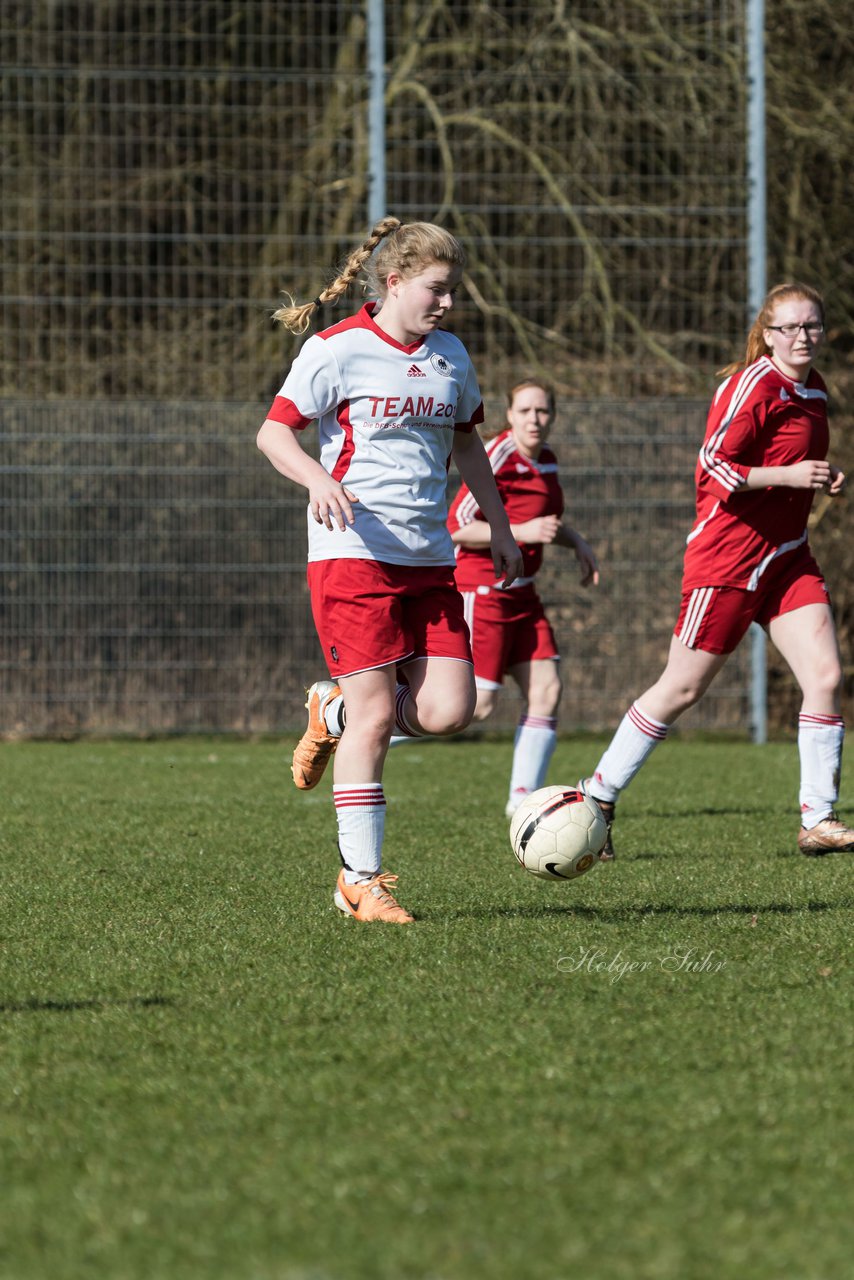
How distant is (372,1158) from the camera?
2654mm

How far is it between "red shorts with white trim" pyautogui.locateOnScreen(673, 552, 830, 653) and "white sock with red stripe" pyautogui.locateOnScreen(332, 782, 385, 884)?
1760 millimetres

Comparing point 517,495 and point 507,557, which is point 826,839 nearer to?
point 507,557

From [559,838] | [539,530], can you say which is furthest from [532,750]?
[559,838]

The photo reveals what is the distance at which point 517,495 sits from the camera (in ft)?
24.4

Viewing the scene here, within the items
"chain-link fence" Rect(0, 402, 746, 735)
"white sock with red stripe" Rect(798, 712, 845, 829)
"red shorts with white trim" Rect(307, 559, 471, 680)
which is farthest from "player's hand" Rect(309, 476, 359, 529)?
"chain-link fence" Rect(0, 402, 746, 735)

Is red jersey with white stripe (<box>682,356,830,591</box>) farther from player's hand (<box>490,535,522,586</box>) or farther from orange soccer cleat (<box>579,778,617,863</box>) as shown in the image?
player's hand (<box>490,535,522,586</box>)

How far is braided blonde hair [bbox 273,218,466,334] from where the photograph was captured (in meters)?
4.66

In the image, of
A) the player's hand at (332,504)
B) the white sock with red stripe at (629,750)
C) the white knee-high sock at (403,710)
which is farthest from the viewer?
the white sock with red stripe at (629,750)

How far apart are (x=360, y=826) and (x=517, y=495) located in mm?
2985

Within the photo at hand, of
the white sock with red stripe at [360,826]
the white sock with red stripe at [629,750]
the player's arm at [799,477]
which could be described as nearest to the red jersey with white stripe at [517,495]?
the white sock with red stripe at [629,750]

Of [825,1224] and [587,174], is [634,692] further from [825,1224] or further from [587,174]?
[825,1224]

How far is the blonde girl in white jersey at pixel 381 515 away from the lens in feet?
15.4

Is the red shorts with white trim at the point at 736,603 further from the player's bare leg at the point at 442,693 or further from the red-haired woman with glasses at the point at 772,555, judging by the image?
the player's bare leg at the point at 442,693

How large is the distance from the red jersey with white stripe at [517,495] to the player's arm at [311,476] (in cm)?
263
